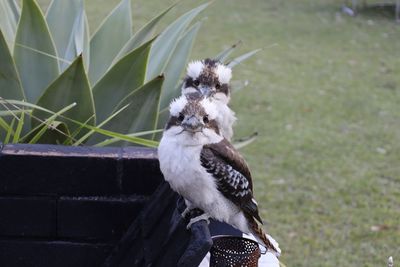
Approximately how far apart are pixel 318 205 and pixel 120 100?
3049 mm

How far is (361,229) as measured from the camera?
551cm

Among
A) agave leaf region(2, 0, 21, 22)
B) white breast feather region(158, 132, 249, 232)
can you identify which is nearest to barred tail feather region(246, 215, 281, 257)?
white breast feather region(158, 132, 249, 232)

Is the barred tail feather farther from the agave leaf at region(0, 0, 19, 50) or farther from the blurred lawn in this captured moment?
the blurred lawn

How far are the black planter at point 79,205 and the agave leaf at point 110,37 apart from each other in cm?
107

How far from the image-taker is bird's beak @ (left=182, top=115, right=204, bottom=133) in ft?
8.30

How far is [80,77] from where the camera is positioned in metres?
2.95

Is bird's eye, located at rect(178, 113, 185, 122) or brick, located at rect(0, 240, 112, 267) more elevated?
bird's eye, located at rect(178, 113, 185, 122)

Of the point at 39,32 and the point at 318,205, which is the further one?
the point at 318,205

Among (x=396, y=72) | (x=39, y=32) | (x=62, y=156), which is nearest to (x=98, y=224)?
(x=62, y=156)

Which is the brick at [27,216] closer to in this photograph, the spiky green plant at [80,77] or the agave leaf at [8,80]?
the spiky green plant at [80,77]

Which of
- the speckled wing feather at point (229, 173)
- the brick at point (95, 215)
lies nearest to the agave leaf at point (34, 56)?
the brick at point (95, 215)

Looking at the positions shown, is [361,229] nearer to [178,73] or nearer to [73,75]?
[178,73]

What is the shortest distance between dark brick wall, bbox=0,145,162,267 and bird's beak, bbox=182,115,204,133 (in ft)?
0.63

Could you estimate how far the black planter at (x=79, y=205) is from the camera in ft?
8.54
